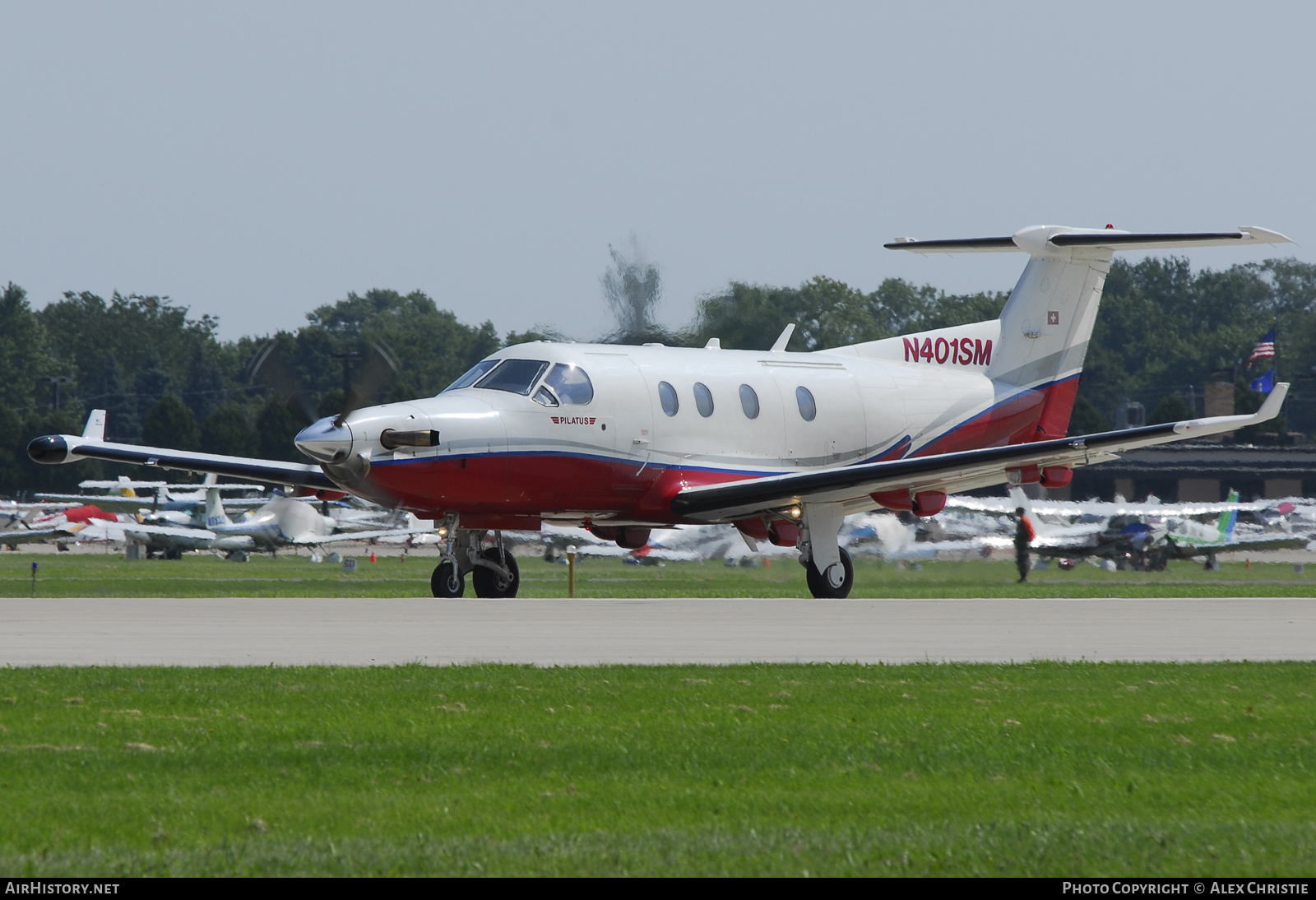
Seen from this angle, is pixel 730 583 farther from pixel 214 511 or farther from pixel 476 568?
pixel 214 511

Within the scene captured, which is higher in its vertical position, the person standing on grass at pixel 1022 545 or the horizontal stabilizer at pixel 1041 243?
the horizontal stabilizer at pixel 1041 243

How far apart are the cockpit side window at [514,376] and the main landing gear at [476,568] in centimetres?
238

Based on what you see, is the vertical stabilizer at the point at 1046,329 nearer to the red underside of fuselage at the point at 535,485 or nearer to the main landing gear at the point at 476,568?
the red underside of fuselage at the point at 535,485

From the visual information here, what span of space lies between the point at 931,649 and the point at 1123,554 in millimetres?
34592

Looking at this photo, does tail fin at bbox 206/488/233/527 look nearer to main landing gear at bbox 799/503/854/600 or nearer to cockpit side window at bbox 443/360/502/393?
cockpit side window at bbox 443/360/502/393

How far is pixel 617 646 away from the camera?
15.1 metres

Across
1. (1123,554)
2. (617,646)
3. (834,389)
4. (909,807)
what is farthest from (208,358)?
(909,807)

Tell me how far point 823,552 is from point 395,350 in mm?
72618

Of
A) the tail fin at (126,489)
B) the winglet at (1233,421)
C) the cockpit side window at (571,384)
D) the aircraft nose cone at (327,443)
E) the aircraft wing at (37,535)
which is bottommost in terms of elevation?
the aircraft wing at (37,535)

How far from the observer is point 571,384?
24281mm

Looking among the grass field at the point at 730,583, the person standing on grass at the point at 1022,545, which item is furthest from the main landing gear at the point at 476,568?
the person standing on grass at the point at 1022,545

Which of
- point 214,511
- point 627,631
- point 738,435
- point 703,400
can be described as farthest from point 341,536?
point 627,631

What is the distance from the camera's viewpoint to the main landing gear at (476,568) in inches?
979
